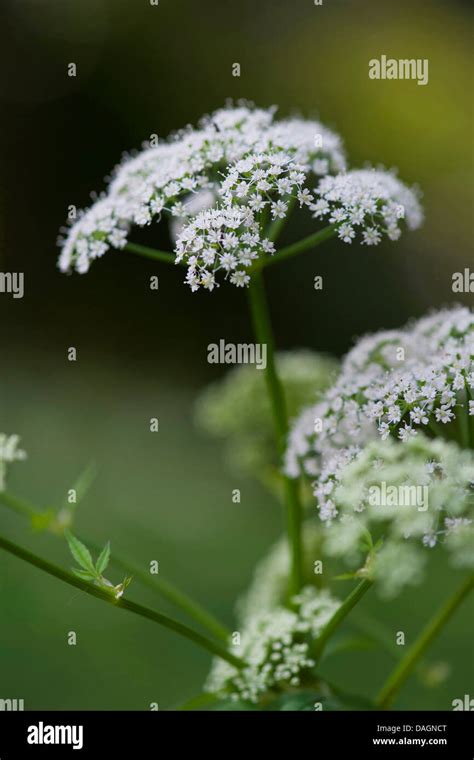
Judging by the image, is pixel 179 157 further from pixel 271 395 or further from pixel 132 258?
pixel 132 258

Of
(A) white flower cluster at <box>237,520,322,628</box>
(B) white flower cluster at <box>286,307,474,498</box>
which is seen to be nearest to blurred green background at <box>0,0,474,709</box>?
(A) white flower cluster at <box>237,520,322,628</box>

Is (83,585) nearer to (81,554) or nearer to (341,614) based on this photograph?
(81,554)

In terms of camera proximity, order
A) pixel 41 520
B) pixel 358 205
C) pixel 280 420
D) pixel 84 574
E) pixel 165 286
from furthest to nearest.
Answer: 1. pixel 165 286
2. pixel 280 420
3. pixel 358 205
4. pixel 41 520
5. pixel 84 574

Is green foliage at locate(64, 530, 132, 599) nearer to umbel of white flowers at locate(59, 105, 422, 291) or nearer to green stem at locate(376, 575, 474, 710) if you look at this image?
umbel of white flowers at locate(59, 105, 422, 291)

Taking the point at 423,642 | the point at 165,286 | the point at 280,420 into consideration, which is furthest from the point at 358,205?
the point at 165,286

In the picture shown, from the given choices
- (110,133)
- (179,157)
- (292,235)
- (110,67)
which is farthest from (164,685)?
(110,67)
